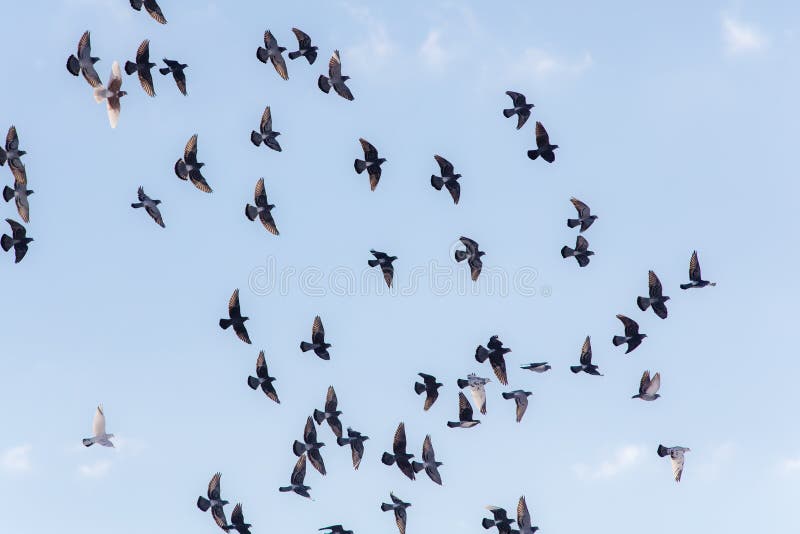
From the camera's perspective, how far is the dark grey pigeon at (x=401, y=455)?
49906mm

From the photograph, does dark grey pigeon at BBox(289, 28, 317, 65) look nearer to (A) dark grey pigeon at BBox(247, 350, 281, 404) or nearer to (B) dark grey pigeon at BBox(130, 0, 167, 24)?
(B) dark grey pigeon at BBox(130, 0, 167, 24)

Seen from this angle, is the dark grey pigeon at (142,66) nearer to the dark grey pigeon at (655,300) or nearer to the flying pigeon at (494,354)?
the flying pigeon at (494,354)

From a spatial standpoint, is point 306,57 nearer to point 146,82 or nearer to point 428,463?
point 146,82

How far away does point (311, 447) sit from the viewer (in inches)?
1988

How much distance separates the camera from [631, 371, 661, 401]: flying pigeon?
169ft

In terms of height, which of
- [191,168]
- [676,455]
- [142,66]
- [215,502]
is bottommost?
[215,502]

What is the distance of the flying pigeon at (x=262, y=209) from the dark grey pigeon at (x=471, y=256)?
6161 mm

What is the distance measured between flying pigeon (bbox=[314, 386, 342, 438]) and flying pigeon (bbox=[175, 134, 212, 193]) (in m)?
7.94

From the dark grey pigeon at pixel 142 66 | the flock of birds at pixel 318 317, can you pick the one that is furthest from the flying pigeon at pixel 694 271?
the dark grey pigeon at pixel 142 66

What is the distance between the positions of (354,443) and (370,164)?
934 cm

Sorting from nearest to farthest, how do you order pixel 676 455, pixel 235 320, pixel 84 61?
pixel 84 61, pixel 235 320, pixel 676 455

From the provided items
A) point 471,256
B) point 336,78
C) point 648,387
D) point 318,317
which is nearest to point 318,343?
point 318,317

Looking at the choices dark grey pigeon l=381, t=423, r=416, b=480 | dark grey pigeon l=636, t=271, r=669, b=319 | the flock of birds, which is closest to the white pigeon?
the flock of birds

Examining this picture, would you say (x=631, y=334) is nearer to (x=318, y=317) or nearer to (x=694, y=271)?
(x=694, y=271)
